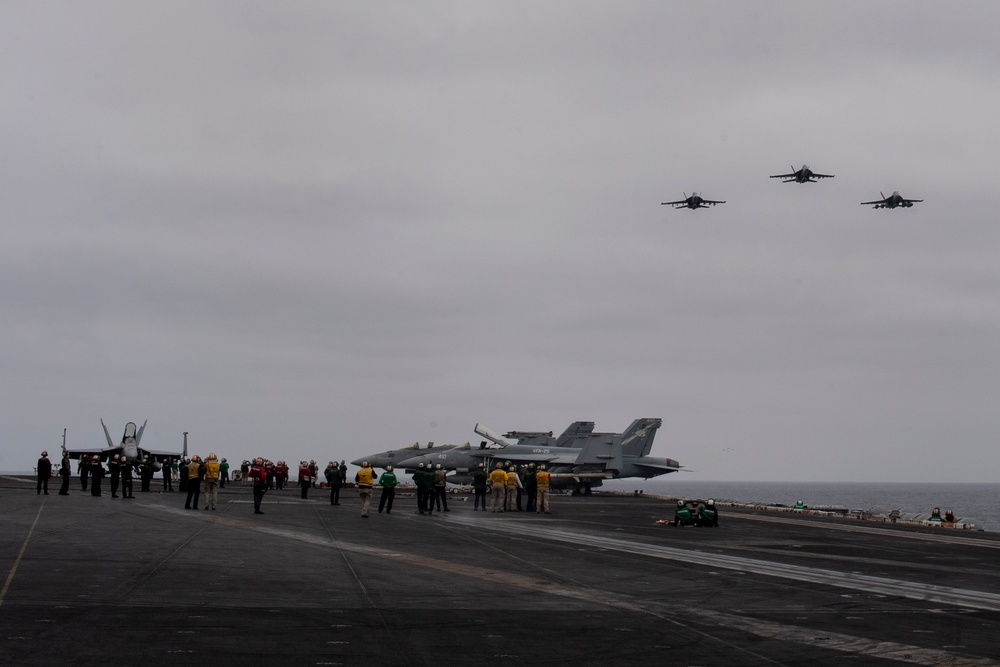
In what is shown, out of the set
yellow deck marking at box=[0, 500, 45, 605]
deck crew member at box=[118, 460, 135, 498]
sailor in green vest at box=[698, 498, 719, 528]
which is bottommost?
sailor in green vest at box=[698, 498, 719, 528]

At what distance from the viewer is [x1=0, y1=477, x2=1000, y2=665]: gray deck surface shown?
392 inches

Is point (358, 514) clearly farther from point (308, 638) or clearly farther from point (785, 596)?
point (308, 638)

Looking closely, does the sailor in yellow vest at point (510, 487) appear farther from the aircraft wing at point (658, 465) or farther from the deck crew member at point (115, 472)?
the aircraft wing at point (658, 465)

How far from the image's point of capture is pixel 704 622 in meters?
12.2

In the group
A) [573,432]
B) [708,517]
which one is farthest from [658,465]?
[708,517]

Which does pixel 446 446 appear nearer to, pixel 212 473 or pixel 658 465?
pixel 658 465

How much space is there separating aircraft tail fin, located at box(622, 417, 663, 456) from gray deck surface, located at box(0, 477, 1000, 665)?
52.5 metres

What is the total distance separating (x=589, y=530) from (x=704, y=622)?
1676cm

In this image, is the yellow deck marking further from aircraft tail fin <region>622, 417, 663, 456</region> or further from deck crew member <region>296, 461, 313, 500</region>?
aircraft tail fin <region>622, 417, 663, 456</region>

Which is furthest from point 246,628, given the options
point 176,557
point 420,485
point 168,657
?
point 420,485

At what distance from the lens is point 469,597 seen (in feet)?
45.9

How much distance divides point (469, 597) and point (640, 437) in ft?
219

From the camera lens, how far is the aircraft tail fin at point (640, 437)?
7925 centimetres

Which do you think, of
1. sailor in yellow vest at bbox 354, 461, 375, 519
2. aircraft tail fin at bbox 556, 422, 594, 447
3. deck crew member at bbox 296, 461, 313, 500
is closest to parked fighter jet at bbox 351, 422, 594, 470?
aircraft tail fin at bbox 556, 422, 594, 447
